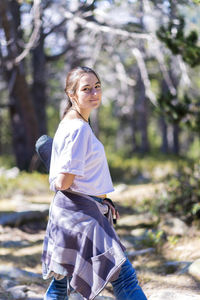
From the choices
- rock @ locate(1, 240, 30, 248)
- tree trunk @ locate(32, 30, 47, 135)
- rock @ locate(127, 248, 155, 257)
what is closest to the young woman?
rock @ locate(127, 248, 155, 257)

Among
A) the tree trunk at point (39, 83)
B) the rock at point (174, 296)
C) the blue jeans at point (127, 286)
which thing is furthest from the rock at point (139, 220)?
the tree trunk at point (39, 83)

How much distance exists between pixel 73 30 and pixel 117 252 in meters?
7.63

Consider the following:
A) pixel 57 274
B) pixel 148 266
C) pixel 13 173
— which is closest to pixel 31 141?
pixel 13 173

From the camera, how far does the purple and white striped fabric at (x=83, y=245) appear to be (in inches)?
92.0

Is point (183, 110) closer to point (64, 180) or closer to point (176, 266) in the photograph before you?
point (176, 266)

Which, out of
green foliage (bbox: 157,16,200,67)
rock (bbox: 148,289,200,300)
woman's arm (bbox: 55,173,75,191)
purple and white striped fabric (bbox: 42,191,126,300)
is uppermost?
green foliage (bbox: 157,16,200,67)

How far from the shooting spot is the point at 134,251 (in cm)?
508

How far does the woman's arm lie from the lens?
2289 millimetres

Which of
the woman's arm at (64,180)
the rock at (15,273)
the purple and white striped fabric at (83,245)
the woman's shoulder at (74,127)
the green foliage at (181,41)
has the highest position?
the green foliage at (181,41)

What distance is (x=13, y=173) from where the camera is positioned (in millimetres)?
9500

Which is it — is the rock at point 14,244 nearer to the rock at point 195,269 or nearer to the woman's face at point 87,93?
the rock at point 195,269

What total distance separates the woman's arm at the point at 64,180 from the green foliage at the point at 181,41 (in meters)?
3.30

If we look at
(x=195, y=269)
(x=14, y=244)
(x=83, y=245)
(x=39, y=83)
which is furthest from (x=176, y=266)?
(x=39, y=83)

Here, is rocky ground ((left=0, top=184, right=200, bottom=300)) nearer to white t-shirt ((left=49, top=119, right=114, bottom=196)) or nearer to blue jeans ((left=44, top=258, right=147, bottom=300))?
blue jeans ((left=44, top=258, right=147, bottom=300))
